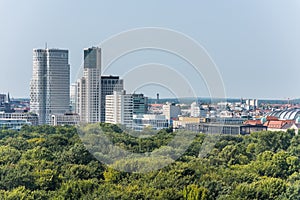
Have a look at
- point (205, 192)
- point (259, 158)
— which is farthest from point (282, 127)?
point (205, 192)

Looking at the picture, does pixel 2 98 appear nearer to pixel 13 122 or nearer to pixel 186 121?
pixel 13 122

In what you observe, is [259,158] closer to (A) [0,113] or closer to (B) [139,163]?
(B) [139,163]

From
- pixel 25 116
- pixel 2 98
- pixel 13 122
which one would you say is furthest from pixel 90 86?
pixel 2 98

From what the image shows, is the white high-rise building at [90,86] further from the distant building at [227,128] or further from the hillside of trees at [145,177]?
the hillside of trees at [145,177]

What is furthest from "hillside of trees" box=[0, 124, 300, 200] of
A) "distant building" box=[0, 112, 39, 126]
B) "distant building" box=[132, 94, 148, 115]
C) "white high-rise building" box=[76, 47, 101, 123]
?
"distant building" box=[0, 112, 39, 126]

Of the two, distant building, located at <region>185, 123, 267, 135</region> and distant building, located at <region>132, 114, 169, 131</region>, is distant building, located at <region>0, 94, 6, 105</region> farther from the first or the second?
distant building, located at <region>185, 123, 267, 135</region>

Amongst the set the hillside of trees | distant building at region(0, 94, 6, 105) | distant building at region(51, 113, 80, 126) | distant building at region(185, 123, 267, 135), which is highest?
distant building at region(0, 94, 6, 105)

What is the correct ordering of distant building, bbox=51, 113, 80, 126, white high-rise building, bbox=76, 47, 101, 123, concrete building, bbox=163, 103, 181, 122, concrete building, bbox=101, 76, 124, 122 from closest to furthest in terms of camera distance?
concrete building, bbox=101, 76, 124, 122, concrete building, bbox=163, 103, 181, 122, white high-rise building, bbox=76, 47, 101, 123, distant building, bbox=51, 113, 80, 126
